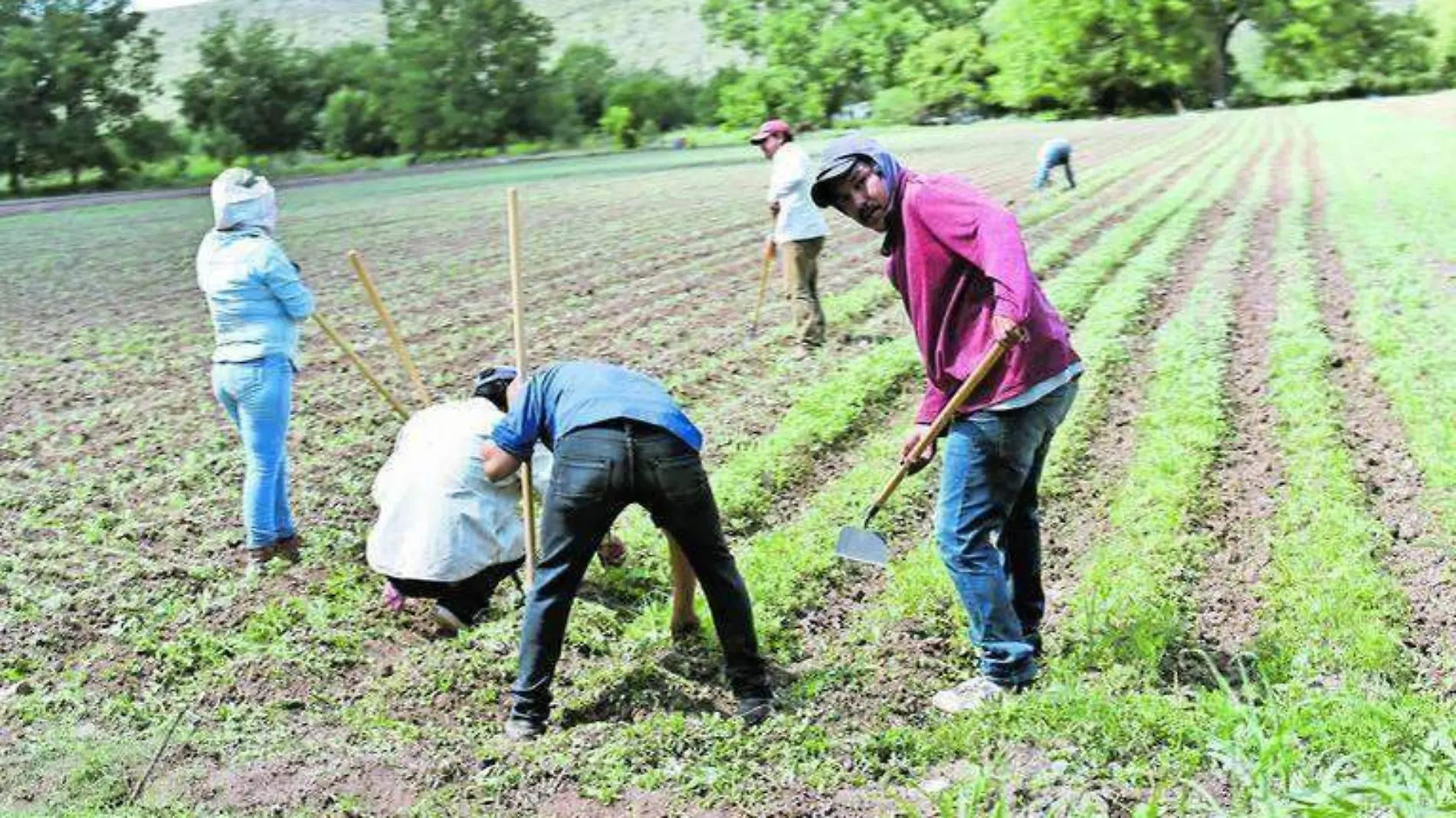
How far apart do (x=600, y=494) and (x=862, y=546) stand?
1264 millimetres

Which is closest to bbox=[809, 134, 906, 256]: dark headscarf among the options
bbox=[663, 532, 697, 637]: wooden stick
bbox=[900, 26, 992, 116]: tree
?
bbox=[663, 532, 697, 637]: wooden stick

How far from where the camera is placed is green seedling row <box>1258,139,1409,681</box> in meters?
5.13

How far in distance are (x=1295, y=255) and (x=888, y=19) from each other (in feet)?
119

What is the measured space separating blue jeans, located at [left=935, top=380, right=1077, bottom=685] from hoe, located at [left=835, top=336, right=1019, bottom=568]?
0.25ft

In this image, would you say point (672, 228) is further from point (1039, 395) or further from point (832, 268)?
point (1039, 395)

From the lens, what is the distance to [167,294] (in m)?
16.3

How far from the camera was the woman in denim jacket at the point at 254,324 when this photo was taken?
631 cm

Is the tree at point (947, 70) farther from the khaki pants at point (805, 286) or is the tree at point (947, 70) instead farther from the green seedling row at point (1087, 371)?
the khaki pants at point (805, 286)

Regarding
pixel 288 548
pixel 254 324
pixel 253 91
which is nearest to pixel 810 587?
pixel 288 548

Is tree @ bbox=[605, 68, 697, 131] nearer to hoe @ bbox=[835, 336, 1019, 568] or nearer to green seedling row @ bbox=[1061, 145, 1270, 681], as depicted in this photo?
green seedling row @ bbox=[1061, 145, 1270, 681]

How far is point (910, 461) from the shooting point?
4.80 m

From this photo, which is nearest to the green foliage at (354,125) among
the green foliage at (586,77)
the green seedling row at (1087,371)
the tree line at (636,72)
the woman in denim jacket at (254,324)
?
the tree line at (636,72)

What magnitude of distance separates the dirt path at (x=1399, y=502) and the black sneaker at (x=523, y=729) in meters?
3.26

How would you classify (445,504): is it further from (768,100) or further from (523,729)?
(768,100)
